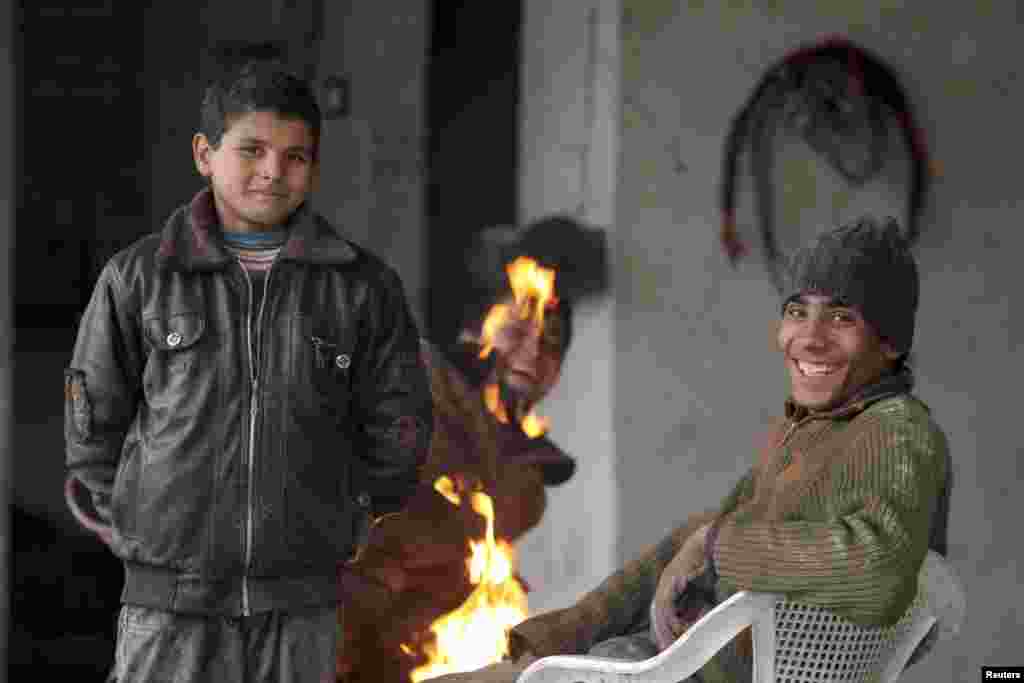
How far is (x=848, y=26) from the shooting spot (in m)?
6.04

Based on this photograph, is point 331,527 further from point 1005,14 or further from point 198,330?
point 1005,14

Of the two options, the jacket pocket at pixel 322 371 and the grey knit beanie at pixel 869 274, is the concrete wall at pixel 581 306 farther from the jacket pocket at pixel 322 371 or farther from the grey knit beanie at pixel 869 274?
the jacket pocket at pixel 322 371

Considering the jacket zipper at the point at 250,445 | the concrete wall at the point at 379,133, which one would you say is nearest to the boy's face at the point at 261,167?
the jacket zipper at the point at 250,445

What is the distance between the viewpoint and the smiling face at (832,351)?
3549mm

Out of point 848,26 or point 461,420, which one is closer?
point 461,420

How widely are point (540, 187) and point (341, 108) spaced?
1.30m

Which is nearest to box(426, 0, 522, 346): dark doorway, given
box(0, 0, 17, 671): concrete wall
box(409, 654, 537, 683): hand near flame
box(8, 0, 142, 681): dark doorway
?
box(8, 0, 142, 681): dark doorway

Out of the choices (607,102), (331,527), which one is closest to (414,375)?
(331,527)

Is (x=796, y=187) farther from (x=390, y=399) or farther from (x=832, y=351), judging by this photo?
(x=390, y=399)

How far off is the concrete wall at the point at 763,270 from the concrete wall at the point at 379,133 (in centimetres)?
184

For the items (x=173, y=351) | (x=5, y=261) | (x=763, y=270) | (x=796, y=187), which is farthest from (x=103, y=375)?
(x=796, y=187)

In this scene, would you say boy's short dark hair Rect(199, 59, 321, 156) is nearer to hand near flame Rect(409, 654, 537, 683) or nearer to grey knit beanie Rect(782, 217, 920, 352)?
Result: grey knit beanie Rect(782, 217, 920, 352)

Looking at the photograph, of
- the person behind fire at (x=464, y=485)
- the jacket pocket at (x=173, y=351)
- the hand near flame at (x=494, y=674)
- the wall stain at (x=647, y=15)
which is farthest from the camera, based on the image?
the wall stain at (x=647, y=15)

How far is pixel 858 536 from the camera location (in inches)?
126
